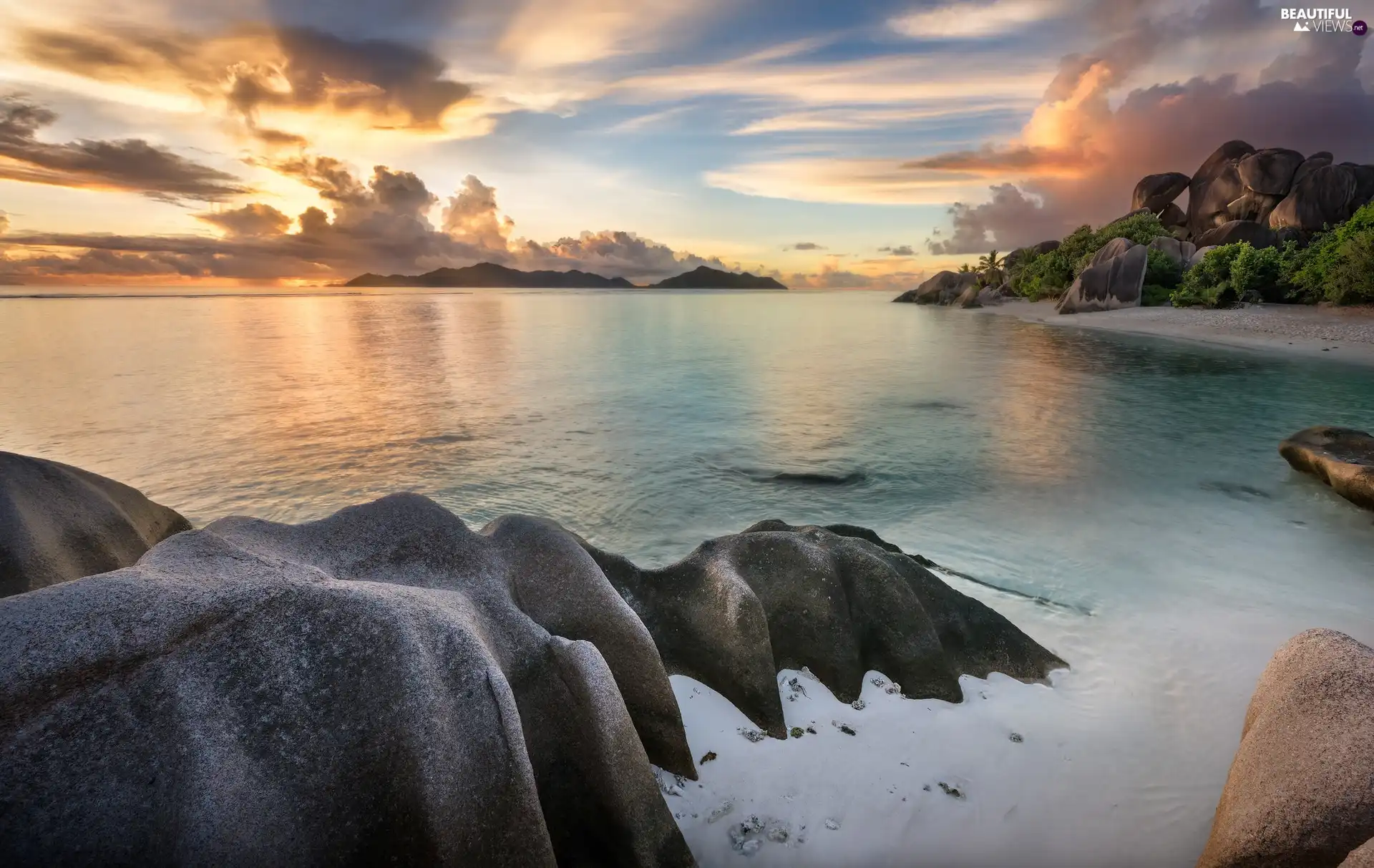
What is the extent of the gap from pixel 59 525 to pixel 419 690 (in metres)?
5.02

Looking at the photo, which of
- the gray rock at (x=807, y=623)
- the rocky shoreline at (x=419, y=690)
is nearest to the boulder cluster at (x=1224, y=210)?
the gray rock at (x=807, y=623)

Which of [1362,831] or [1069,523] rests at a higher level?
[1362,831]

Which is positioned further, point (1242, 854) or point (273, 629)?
point (1242, 854)

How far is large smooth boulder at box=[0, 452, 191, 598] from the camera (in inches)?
216

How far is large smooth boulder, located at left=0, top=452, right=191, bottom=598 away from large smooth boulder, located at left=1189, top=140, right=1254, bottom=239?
345 ft

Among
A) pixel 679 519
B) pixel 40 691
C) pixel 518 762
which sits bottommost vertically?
pixel 679 519

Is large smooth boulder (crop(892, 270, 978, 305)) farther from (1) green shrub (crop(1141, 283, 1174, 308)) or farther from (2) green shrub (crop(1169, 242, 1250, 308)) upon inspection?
(2) green shrub (crop(1169, 242, 1250, 308))

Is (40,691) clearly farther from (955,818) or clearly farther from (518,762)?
(955,818)

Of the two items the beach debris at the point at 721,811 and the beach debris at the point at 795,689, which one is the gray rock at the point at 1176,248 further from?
the beach debris at the point at 721,811

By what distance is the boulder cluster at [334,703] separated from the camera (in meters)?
3.10

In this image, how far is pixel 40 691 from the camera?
3.07m

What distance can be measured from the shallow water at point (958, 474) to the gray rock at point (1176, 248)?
2868cm

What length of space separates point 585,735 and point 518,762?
790mm

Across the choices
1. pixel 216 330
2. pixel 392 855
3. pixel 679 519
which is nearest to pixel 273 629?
pixel 392 855
